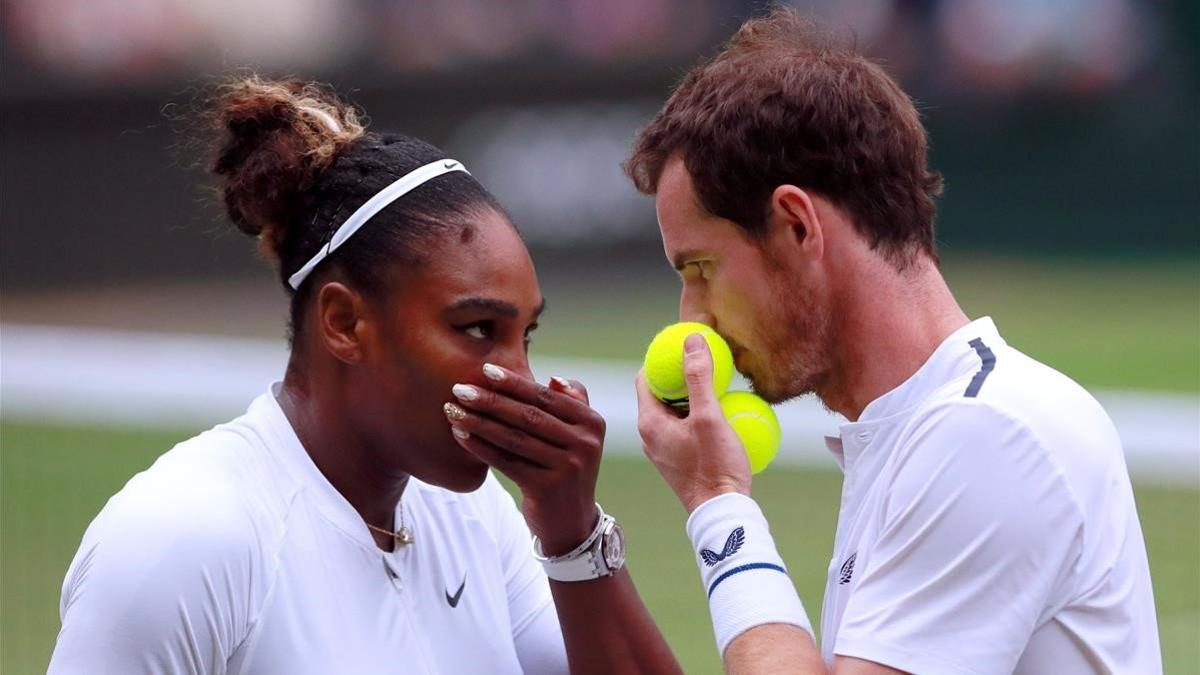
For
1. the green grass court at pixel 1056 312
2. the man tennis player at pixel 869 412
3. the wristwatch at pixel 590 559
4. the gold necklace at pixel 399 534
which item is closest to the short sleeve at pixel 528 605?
the wristwatch at pixel 590 559

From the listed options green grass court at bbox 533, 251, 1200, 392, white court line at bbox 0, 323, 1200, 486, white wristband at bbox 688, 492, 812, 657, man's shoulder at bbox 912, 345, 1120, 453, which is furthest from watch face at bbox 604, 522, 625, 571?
green grass court at bbox 533, 251, 1200, 392

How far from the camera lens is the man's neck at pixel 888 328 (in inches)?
131

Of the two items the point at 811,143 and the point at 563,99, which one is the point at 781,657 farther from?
the point at 563,99

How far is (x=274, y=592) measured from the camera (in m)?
A: 3.10

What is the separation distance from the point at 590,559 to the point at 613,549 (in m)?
0.06

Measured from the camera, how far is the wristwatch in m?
3.60

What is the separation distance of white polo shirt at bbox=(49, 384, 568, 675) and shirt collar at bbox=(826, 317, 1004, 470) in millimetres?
908

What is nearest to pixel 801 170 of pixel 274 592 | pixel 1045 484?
pixel 1045 484

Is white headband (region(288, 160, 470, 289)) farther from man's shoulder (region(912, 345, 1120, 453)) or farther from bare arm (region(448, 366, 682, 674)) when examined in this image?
man's shoulder (region(912, 345, 1120, 453))

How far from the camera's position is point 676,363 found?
3.65m

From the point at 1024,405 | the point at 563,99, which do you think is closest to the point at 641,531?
the point at 1024,405

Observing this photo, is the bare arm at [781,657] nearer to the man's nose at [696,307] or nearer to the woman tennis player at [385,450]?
the woman tennis player at [385,450]

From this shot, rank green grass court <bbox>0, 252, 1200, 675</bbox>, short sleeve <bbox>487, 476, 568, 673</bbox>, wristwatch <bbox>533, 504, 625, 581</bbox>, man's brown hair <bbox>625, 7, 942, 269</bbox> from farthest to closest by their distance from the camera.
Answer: green grass court <bbox>0, 252, 1200, 675</bbox>, short sleeve <bbox>487, 476, 568, 673</bbox>, wristwatch <bbox>533, 504, 625, 581</bbox>, man's brown hair <bbox>625, 7, 942, 269</bbox>

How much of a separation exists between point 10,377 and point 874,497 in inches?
535
